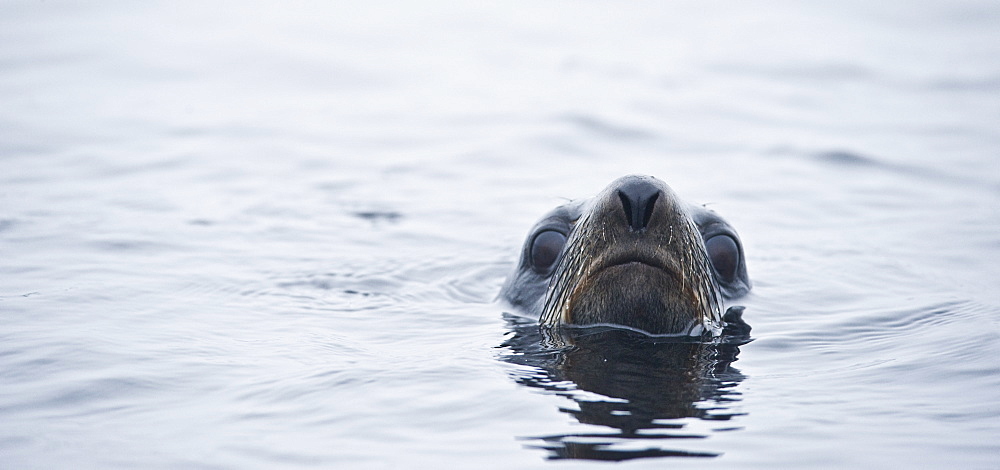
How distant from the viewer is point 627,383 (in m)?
5.84

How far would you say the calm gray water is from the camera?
525cm

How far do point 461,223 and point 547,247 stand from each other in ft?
11.9

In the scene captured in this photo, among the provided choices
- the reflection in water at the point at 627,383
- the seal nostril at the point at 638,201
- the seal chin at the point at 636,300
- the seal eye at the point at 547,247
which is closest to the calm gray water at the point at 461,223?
the reflection in water at the point at 627,383

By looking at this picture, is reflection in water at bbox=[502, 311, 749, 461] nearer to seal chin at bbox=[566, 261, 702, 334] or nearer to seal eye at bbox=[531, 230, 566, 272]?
seal chin at bbox=[566, 261, 702, 334]

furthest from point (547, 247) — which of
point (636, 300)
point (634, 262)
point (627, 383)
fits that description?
point (627, 383)

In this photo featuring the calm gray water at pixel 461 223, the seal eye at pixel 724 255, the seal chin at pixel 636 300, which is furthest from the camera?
the seal eye at pixel 724 255

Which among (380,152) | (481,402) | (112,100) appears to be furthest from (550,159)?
(481,402)

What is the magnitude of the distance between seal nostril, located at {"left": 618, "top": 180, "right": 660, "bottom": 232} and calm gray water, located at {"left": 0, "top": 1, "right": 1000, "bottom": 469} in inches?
26.1

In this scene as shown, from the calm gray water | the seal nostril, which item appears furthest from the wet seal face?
the calm gray water

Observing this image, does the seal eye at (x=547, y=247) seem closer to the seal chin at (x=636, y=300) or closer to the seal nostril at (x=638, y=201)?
the seal chin at (x=636, y=300)

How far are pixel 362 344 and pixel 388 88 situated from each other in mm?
10257

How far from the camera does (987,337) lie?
693cm

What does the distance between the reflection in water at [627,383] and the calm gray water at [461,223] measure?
28 mm

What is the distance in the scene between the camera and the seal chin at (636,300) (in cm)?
651
